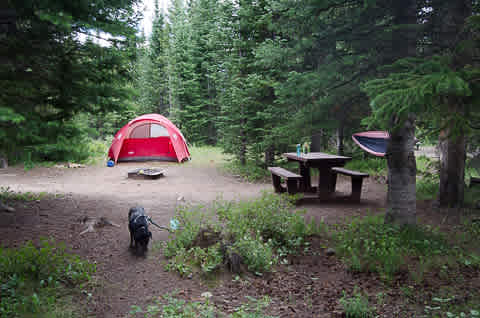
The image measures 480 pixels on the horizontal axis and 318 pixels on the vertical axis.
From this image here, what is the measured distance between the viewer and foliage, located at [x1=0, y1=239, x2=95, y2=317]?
2643mm

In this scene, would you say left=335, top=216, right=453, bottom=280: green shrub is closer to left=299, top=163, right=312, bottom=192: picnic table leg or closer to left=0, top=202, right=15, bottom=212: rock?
left=299, top=163, right=312, bottom=192: picnic table leg

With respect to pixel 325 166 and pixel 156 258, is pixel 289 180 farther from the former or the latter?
pixel 156 258

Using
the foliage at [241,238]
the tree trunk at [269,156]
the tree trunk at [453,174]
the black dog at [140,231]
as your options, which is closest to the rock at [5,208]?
the black dog at [140,231]

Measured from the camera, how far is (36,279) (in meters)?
3.11

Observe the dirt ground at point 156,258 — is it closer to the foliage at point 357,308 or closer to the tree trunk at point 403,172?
the foliage at point 357,308

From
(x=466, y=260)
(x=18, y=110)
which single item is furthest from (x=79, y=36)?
(x=466, y=260)

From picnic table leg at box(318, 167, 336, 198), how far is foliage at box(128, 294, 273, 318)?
3.74 m

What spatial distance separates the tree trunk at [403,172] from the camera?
4445 millimetres

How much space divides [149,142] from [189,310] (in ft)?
38.2

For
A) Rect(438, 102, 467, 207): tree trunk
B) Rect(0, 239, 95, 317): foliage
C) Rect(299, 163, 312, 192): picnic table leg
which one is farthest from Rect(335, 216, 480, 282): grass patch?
Rect(0, 239, 95, 317): foliage

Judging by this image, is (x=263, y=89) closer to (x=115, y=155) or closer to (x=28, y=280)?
(x=115, y=155)

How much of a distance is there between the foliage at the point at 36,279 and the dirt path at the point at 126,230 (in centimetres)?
26

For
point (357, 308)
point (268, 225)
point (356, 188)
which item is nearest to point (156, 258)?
point (268, 225)

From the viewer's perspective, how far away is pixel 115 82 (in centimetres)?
440
